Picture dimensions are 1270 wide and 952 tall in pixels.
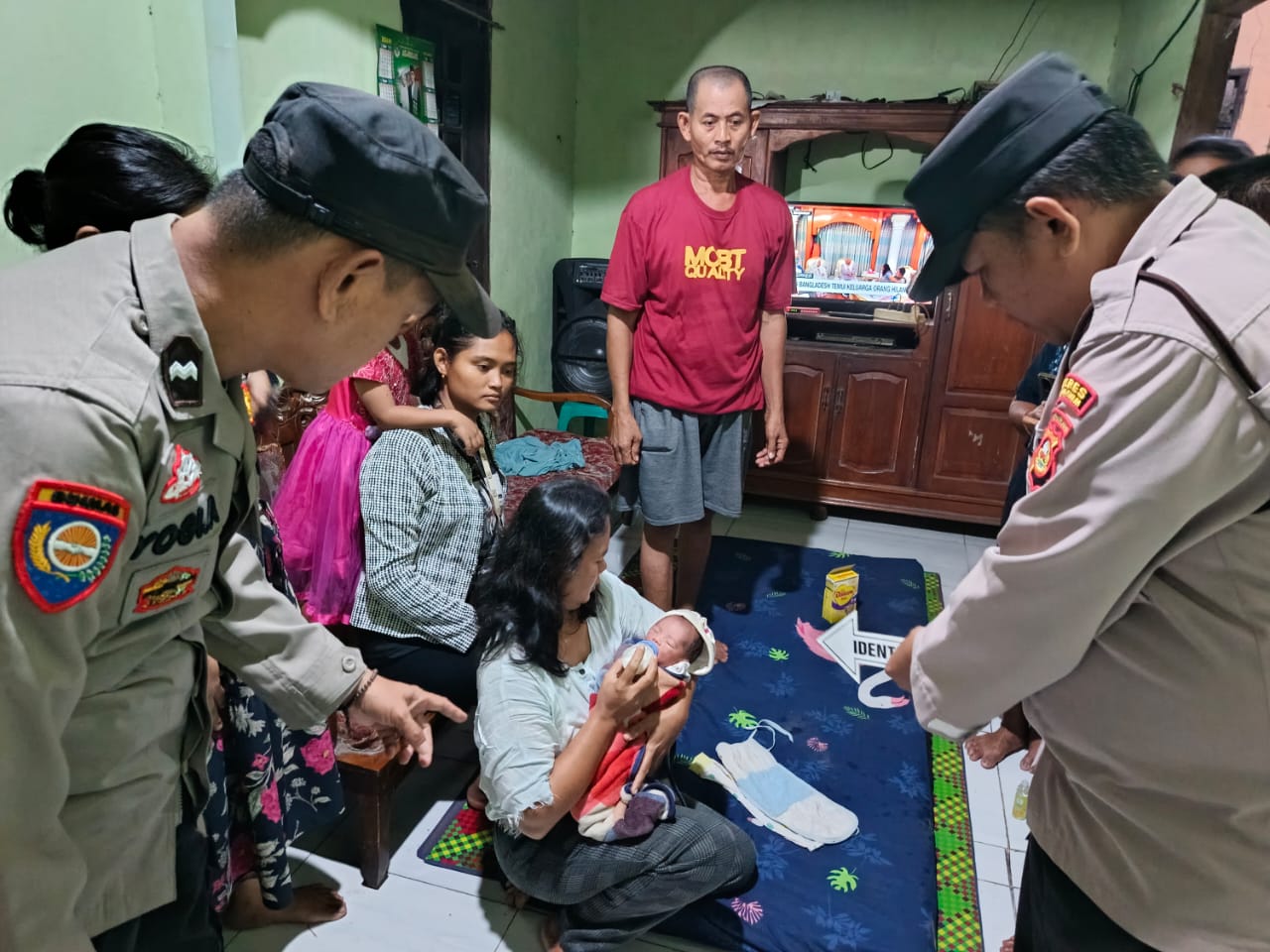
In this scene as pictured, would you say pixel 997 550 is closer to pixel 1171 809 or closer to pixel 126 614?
pixel 1171 809

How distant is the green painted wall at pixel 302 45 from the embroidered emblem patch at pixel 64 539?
1.77 m

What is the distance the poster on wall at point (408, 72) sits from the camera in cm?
271

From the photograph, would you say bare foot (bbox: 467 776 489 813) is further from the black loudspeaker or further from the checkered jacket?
the black loudspeaker

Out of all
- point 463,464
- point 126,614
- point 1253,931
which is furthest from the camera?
point 463,464

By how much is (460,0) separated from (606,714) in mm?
2762

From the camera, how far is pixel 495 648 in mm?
1567

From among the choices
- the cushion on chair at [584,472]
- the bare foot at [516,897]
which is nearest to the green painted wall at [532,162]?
the cushion on chair at [584,472]

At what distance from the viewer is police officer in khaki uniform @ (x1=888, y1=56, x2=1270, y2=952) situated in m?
0.74

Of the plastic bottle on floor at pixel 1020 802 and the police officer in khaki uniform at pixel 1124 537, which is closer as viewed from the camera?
the police officer in khaki uniform at pixel 1124 537

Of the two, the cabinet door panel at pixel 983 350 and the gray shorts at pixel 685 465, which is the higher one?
the cabinet door panel at pixel 983 350

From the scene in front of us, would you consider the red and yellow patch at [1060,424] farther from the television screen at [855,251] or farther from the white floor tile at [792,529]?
the television screen at [855,251]

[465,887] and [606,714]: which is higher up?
[606,714]

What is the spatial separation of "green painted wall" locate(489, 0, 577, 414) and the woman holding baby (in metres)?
2.20

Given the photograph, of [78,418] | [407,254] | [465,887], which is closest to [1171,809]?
[407,254]
